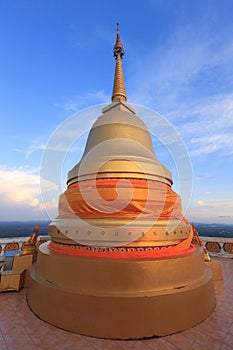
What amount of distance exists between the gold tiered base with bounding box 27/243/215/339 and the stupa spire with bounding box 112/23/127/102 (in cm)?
705

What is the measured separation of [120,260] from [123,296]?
581 millimetres

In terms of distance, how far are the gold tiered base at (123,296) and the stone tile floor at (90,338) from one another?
0.39ft

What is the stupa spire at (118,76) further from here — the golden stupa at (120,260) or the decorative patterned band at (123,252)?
the decorative patterned band at (123,252)

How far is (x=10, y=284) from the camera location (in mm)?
5508

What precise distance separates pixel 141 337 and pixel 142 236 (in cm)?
172

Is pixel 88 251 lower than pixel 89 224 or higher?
lower

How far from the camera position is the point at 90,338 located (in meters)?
3.45

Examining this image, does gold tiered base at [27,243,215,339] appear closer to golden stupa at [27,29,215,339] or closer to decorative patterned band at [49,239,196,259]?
golden stupa at [27,29,215,339]

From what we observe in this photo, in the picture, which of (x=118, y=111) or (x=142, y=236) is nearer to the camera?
(x=142, y=236)

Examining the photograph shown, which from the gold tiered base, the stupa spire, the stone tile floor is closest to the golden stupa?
the gold tiered base

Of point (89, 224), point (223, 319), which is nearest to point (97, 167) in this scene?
point (89, 224)

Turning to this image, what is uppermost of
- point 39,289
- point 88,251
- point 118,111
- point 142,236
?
point 118,111

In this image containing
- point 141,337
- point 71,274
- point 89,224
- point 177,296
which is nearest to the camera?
point 141,337

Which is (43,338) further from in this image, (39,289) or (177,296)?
(177,296)
